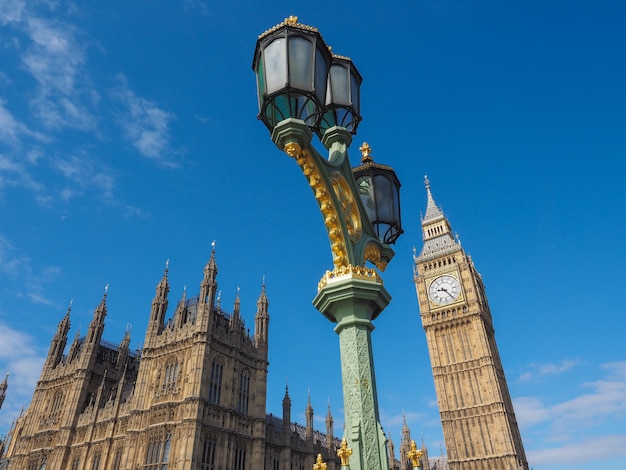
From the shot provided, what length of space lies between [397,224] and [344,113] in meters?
1.77

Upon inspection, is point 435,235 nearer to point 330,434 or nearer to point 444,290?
point 444,290

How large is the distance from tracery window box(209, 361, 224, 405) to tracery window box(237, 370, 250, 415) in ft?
6.56

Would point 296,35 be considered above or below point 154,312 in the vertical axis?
below

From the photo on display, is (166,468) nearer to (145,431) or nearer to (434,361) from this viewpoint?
(145,431)

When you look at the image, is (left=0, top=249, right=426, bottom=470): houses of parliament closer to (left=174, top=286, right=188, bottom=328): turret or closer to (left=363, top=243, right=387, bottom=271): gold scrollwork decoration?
(left=174, top=286, right=188, bottom=328): turret

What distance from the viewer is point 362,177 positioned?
6699 millimetres

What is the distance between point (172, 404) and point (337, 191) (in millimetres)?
29239

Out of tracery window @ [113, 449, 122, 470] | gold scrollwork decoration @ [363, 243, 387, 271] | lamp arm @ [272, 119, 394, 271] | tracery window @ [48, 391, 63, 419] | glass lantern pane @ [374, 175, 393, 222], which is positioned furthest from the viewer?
tracery window @ [48, 391, 63, 419]

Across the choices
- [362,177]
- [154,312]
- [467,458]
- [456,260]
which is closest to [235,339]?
[154,312]

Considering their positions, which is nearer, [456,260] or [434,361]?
[434,361]

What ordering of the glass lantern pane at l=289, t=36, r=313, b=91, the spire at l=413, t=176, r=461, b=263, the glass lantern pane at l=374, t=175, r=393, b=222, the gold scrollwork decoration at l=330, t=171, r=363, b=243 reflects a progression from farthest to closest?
1. the spire at l=413, t=176, r=461, b=263
2. the glass lantern pane at l=374, t=175, r=393, b=222
3. the gold scrollwork decoration at l=330, t=171, r=363, b=243
4. the glass lantern pane at l=289, t=36, r=313, b=91

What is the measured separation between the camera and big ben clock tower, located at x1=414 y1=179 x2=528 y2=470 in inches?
2025

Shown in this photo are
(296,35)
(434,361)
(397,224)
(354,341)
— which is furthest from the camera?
(434,361)

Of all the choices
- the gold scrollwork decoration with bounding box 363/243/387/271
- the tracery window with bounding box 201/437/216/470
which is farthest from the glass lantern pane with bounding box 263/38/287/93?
the tracery window with bounding box 201/437/216/470
